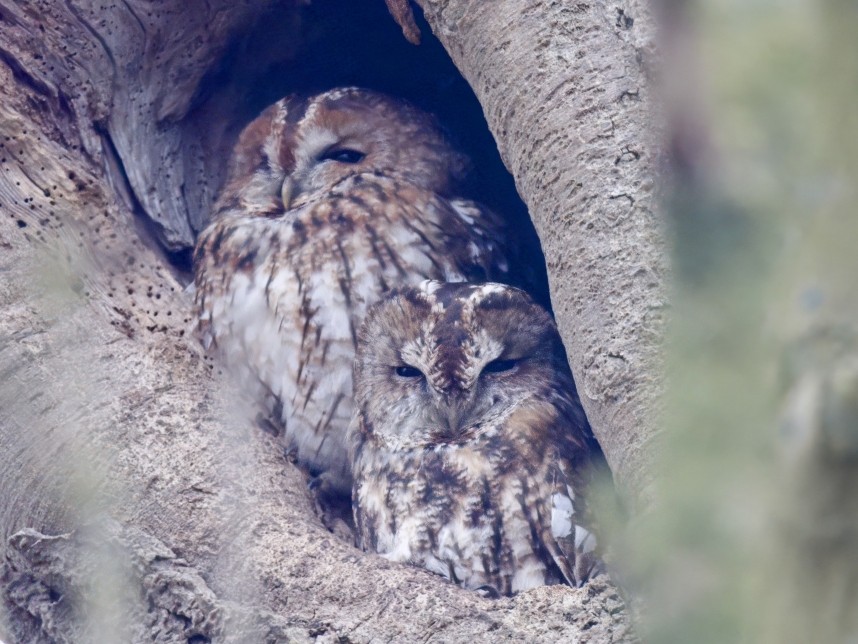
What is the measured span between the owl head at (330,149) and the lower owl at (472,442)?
55 cm

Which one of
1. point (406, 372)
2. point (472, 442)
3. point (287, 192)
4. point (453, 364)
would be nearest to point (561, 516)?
point (472, 442)

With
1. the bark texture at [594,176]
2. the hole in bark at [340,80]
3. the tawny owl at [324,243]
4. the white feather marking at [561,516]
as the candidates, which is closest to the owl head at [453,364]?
the tawny owl at [324,243]

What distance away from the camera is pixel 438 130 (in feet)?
9.27

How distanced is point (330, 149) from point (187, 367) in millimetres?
884

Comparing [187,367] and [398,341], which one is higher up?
[187,367]

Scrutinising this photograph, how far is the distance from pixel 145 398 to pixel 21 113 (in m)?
0.77

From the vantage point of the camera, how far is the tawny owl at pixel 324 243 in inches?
95.1

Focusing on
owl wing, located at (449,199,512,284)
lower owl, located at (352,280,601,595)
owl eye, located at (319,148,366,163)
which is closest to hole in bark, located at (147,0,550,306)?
owl wing, located at (449,199,512,284)

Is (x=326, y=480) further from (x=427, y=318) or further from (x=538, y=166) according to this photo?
(x=538, y=166)

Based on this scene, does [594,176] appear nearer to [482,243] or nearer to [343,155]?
[482,243]

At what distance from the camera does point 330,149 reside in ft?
8.92

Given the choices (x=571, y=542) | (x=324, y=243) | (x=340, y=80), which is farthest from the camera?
(x=340, y=80)

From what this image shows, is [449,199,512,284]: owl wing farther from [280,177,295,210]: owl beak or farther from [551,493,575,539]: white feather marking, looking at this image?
[551,493,575,539]: white feather marking

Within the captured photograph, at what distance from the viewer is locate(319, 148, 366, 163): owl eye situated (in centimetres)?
272
